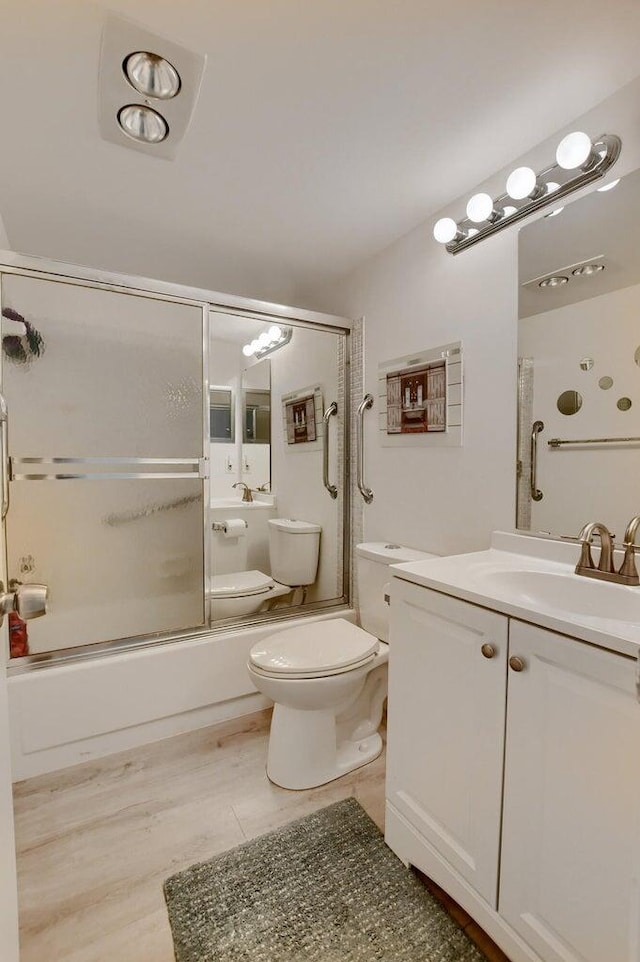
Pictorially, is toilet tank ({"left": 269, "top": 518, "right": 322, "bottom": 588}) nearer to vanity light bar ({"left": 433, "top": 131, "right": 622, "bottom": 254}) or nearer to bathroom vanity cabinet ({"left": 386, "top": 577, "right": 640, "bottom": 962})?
bathroom vanity cabinet ({"left": 386, "top": 577, "right": 640, "bottom": 962})

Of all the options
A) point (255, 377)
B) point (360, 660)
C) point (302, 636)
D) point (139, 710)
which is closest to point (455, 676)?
point (360, 660)

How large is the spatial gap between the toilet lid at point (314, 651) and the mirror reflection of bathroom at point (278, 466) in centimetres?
57

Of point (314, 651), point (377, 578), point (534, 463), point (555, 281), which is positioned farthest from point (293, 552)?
point (555, 281)

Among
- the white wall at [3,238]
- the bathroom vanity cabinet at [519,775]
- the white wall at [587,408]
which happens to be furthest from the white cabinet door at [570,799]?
the white wall at [3,238]

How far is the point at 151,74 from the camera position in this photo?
Result: 1.14 m

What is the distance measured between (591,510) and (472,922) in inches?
46.0

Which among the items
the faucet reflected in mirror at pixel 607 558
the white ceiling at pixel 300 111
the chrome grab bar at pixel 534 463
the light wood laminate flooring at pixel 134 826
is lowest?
the light wood laminate flooring at pixel 134 826

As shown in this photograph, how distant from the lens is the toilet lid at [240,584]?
7.20 feet

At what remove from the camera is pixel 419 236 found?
1.93 metres

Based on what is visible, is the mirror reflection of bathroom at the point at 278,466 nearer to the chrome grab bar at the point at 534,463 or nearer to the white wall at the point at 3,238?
the white wall at the point at 3,238

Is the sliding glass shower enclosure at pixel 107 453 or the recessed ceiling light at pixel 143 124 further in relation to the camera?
the sliding glass shower enclosure at pixel 107 453

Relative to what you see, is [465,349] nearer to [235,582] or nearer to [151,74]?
[151,74]

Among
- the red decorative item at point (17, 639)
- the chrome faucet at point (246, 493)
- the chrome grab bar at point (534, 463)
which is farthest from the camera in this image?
the chrome faucet at point (246, 493)

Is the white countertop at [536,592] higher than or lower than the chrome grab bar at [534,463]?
lower
